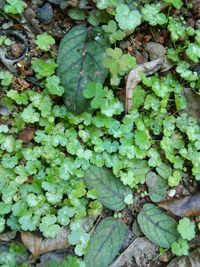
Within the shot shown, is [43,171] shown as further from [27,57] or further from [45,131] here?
[27,57]

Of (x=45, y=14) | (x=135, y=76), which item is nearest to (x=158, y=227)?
(x=135, y=76)

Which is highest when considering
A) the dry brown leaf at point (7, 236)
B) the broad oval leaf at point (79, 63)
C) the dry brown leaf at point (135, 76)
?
the broad oval leaf at point (79, 63)

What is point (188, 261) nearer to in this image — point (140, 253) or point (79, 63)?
point (140, 253)

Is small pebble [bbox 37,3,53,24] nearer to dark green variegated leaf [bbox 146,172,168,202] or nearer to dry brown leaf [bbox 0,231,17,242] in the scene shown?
dark green variegated leaf [bbox 146,172,168,202]

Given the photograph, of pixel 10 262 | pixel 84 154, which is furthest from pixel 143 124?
pixel 10 262

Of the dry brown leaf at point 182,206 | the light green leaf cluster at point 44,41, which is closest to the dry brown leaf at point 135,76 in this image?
the light green leaf cluster at point 44,41

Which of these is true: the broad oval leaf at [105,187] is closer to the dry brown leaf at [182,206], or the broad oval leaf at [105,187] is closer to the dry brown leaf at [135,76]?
the dry brown leaf at [182,206]
